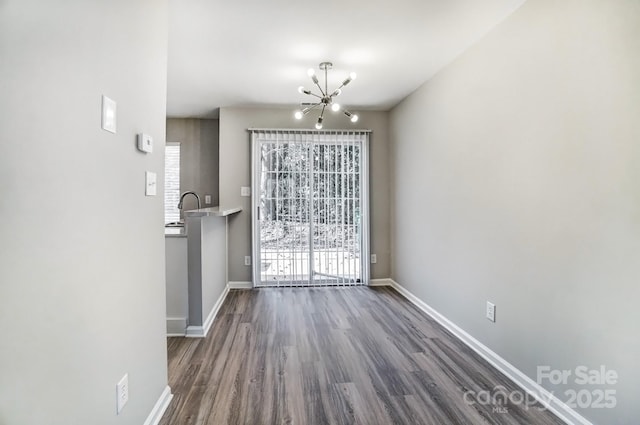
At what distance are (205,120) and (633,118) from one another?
15.7 feet

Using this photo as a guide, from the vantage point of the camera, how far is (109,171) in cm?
120

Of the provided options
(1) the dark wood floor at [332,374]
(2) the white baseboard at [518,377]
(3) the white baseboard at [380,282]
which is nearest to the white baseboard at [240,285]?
(1) the dark wood floor at [332,374]

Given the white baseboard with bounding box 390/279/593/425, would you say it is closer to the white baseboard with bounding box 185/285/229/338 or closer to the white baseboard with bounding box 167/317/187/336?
the white baseboard with bounding box 185/285/229/338

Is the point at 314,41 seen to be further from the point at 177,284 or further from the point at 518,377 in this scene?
the point at 518,377

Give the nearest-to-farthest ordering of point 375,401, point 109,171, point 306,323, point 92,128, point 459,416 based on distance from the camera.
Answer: point 92,128
point 109,171
point 459,416
point 375,401
point 306,323

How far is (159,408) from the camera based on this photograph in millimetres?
1686

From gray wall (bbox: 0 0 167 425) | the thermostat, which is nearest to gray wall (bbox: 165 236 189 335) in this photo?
gray wall (bbox: 0 0 167 425)

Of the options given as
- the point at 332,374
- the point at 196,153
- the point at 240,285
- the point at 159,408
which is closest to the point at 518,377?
the point at 332,374

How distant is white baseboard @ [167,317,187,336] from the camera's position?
8.99 feet

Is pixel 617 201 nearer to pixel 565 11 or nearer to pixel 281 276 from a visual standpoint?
pixel 565 11

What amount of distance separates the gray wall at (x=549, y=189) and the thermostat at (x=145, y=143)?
2161 millimetres

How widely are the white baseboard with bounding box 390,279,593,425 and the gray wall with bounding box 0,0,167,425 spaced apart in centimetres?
215

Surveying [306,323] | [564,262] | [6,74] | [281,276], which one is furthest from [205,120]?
[564,262]

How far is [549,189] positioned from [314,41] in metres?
1.97
